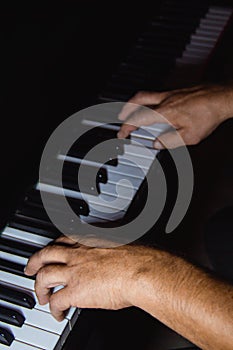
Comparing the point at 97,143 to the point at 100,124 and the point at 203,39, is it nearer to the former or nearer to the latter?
the point at 100,124

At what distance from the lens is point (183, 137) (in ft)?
4.93

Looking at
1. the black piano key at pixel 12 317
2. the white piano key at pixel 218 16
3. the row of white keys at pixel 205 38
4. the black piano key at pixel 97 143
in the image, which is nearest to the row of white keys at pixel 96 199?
the black piano key at pixel 97 143

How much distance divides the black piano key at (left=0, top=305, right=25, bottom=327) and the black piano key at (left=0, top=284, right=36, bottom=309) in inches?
0.9

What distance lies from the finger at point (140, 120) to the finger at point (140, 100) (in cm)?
3

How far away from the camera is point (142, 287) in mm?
1006

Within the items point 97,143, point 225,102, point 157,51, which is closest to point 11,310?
point 97,143

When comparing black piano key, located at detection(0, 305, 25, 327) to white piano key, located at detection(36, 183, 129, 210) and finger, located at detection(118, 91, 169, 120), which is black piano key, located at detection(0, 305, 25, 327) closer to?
white piano key, located at detection(36, 183, 129, 210)

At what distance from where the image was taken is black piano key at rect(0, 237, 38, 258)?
3.99 feet

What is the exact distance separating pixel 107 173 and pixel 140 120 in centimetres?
20

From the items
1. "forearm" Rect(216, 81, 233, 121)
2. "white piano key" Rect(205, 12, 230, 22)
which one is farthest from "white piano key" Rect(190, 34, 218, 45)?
"forearm" Rect(216, 81, 233, 121)

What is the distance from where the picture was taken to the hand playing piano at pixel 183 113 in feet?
4.90

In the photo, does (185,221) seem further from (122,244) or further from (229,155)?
(122,244)

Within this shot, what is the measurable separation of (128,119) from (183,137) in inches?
6.3

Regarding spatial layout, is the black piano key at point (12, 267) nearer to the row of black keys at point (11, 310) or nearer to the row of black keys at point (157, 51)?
the row of black keys at point (11, 310)
